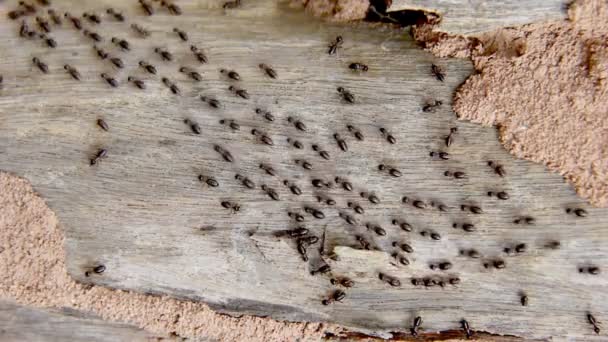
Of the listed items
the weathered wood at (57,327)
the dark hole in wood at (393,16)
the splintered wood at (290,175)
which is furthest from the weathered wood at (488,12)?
the weathered wood at (57,327)

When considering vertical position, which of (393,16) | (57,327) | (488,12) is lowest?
(57,327)

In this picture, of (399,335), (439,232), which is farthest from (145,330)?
(439,232)

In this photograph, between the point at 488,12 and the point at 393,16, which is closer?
the point at 488,12

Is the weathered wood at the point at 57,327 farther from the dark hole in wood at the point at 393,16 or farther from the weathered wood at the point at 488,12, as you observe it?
the weathered wood at the point at 488,12

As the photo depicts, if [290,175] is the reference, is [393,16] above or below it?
above

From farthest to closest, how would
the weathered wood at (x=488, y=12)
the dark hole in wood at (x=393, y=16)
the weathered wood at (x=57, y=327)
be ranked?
the weathered wood at (x=57, y=327), the dark hole in wood at (x=393, y=16), the weathered wood at (x=488, y=12)

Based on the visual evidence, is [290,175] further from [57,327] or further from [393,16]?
[57,327]

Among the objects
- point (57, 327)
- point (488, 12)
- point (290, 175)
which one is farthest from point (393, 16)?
point (57, 327)
